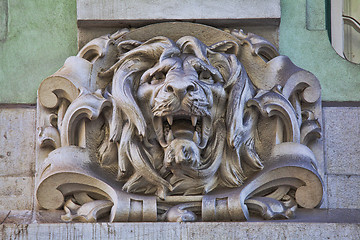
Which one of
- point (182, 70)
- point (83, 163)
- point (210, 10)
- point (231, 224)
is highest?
point (210, 10)

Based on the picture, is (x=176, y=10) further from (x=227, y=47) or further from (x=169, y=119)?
(x=169, y=119)

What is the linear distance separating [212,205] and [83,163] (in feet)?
2.20

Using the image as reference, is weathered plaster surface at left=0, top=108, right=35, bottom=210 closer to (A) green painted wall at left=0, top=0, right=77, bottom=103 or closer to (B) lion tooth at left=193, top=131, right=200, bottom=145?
(A) green painted wall at left=0, top=0, right=77, bottom=103

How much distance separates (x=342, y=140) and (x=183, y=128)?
862 mm

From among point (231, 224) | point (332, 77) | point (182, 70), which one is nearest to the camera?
point (231, 224)

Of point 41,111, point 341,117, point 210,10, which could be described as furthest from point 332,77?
point 41,111

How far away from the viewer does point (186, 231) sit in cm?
480

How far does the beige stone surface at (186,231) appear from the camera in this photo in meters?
4.79

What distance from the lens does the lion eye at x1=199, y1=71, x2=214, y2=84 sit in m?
5.16

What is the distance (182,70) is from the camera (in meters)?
5.12

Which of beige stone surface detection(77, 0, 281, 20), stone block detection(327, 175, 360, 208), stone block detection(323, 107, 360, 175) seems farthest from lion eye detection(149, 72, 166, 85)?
stone block detection(327, 175, 360, 208)

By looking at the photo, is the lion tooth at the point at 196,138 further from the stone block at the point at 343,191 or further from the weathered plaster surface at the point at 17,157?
the weathered plaster surface at the point at 17,157

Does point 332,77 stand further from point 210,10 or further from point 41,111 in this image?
point 41,111

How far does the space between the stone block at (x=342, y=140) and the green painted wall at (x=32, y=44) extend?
1.40 meters
